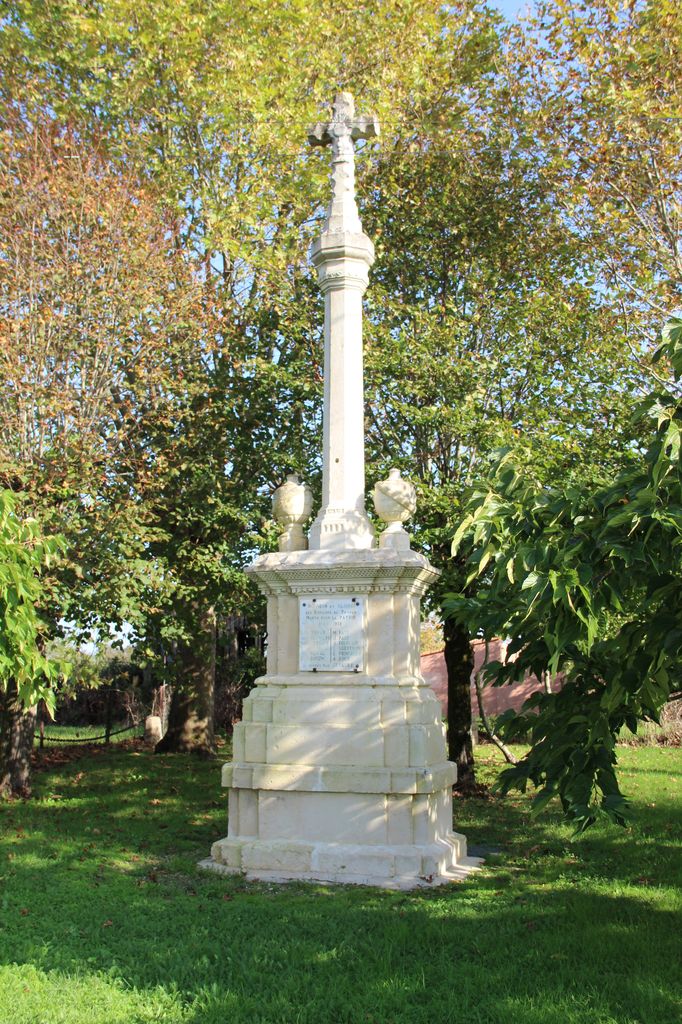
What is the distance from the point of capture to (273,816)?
8414 millimetres

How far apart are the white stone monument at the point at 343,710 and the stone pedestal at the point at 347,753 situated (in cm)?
1

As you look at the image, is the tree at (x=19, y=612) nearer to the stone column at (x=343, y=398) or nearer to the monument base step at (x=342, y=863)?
the monument base step at (x=342, y=863)

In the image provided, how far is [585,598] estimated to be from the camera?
385 centimetres

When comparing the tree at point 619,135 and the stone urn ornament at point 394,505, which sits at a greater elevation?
the tree at point 619,135

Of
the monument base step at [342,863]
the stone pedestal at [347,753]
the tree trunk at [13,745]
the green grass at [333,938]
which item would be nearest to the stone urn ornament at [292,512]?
the stone pedestal at [347,753]

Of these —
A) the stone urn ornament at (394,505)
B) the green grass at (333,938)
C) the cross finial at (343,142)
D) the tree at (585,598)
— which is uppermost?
the cross finial at (343,142)

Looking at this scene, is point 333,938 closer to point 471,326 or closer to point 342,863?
point 342,863

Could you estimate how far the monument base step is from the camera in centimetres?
787

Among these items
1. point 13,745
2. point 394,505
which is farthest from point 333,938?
point 13,745

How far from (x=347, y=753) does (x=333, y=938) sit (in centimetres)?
242

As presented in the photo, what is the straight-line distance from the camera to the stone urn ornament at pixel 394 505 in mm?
8781

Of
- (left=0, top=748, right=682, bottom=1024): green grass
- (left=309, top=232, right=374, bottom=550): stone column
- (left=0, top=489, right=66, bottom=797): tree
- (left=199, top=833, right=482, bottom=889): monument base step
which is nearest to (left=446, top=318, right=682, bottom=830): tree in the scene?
(left=0, top=748, right=682, bottom=1024): green grass

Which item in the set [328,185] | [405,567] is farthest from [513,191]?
[405,567]

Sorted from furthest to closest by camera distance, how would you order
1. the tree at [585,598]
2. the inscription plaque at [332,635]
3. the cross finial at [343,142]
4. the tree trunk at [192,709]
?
the tree trunk at [192,709], the cross finial at [343,142], the inscription plaque at [332,635], the tree at [585,598]
